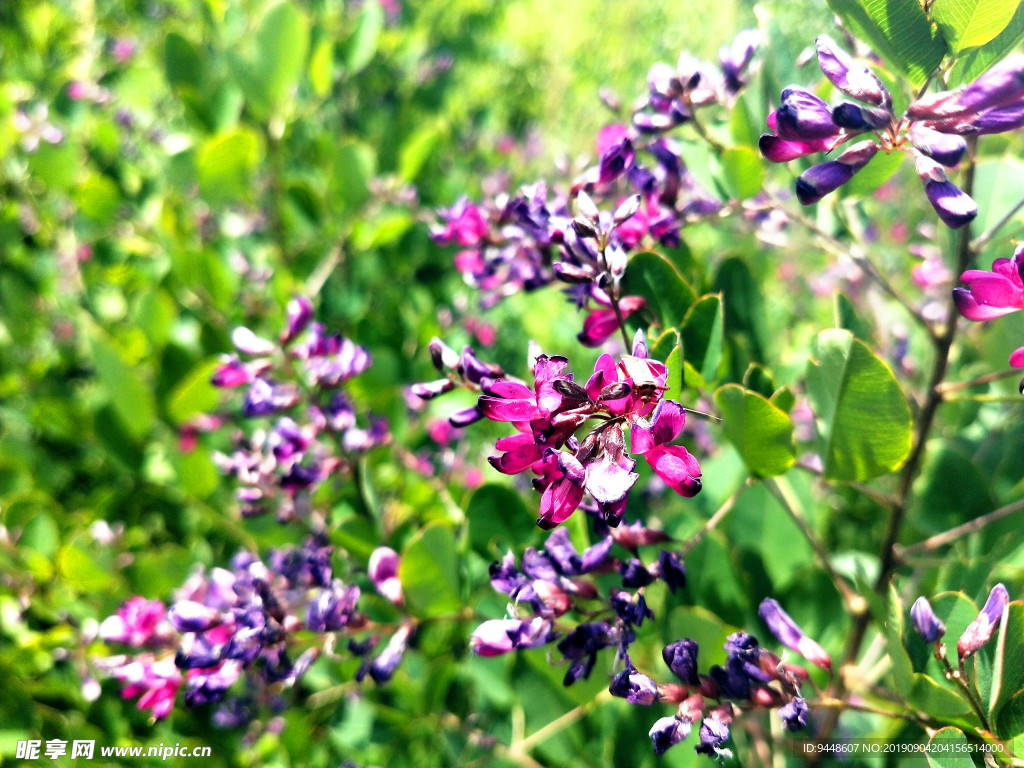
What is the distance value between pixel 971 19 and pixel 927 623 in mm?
607

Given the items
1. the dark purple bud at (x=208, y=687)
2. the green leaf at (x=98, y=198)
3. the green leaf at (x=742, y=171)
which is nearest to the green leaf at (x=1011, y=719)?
the green leaf at (x=742, y=171)

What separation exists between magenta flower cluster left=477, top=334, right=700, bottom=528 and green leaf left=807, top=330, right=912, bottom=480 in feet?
0.90

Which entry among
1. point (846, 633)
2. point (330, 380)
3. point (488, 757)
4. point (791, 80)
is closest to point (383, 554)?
point (330, 380)

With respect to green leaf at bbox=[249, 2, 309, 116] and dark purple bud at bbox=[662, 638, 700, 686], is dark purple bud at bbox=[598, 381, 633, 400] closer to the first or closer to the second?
dark purple bud at bbox=[662, 638, 700, 686]

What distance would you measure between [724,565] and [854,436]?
0.35 m

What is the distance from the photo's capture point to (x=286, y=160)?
2.45 m

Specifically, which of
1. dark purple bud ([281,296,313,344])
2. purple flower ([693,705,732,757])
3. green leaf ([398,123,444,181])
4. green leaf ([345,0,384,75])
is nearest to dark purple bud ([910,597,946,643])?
purple flower ([693,705,732,757])

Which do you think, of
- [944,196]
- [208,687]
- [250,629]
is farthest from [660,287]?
[208,687]

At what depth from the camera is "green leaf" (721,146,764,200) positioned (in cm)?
98

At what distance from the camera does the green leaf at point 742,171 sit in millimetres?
976

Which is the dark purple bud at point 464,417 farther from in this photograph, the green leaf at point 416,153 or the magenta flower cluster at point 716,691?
the green leaf at point 416,153

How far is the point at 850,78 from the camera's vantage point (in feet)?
2.13

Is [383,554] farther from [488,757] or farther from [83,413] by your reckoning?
[83,413]

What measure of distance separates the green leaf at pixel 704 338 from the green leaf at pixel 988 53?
33cm
